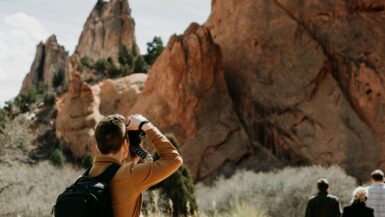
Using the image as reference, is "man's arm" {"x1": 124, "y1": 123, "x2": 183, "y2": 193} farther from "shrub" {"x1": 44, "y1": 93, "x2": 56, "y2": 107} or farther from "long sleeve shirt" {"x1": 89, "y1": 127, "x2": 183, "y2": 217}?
"shrub" {"x1": 44, "y1": 93, "x2": 56, "y2": 107}

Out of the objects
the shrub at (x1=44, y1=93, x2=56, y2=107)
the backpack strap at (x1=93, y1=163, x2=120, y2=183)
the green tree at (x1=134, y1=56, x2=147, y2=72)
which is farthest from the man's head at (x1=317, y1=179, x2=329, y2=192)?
the green tree at (x1=134, y1=56, x2=147, y2=72)

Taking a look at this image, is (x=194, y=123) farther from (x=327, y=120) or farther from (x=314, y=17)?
(x=314, y=17)

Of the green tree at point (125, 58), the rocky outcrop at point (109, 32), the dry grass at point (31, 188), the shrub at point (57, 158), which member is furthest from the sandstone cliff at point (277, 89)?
the rocky outcrop at point (109, 32)

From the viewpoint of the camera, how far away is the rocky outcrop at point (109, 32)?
7725cm

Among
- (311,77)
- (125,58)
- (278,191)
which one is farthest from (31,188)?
(125,58)

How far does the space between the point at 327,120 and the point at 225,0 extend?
9.30m

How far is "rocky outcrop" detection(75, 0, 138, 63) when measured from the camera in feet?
253

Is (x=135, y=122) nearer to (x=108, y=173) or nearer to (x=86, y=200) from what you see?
(x=108, y=173)

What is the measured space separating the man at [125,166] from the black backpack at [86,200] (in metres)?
0.08

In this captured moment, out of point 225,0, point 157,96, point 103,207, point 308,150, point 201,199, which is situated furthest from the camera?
point 225,0

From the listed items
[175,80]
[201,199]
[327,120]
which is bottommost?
[201,199]

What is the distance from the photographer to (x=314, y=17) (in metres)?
34.5

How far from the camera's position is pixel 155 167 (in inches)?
136

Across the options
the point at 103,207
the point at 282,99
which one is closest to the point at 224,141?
the point at 282,99
